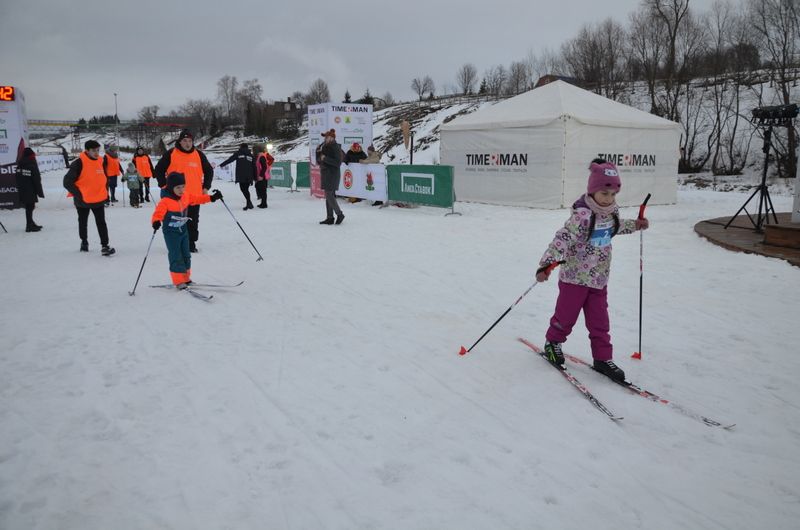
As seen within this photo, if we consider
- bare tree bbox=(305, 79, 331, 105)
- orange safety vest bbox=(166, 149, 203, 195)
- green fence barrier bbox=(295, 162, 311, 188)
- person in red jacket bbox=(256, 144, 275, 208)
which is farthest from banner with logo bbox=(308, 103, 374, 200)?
bare tree bbox=(305, 79, 331, 105)

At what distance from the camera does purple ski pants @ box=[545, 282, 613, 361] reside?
12.4 feet

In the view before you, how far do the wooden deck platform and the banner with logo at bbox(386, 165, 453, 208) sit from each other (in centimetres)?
578

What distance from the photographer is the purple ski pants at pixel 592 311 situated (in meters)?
3.77

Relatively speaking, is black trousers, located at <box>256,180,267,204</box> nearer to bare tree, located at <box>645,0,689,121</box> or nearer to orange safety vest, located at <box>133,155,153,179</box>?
orange safety vest, located at <box>133,155,153,179</box>

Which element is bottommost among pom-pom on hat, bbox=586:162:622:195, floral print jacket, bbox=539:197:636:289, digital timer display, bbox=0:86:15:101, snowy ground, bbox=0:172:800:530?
snowy ground, bbox=0:172:800:530

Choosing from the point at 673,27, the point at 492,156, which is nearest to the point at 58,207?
the point at 492,156

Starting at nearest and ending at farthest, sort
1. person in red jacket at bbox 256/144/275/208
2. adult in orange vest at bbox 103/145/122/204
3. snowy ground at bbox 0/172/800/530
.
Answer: snowy ground at bbox 0/172/800/530 → adult in orange vest at bbox 103/145/122/204 → person in red jacket at bbox 256/144/275/208

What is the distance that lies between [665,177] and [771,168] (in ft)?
49.2

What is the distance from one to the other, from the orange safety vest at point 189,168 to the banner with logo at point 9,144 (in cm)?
1010

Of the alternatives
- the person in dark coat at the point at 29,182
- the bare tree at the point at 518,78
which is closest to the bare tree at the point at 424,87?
the bare tree at the point at 518,78

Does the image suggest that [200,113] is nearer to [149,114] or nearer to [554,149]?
[149,114]

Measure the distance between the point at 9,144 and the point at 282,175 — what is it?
443 inches

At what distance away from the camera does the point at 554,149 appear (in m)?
13.8

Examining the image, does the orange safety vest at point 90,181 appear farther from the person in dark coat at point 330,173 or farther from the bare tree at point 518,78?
the bare tree at point 518,78
